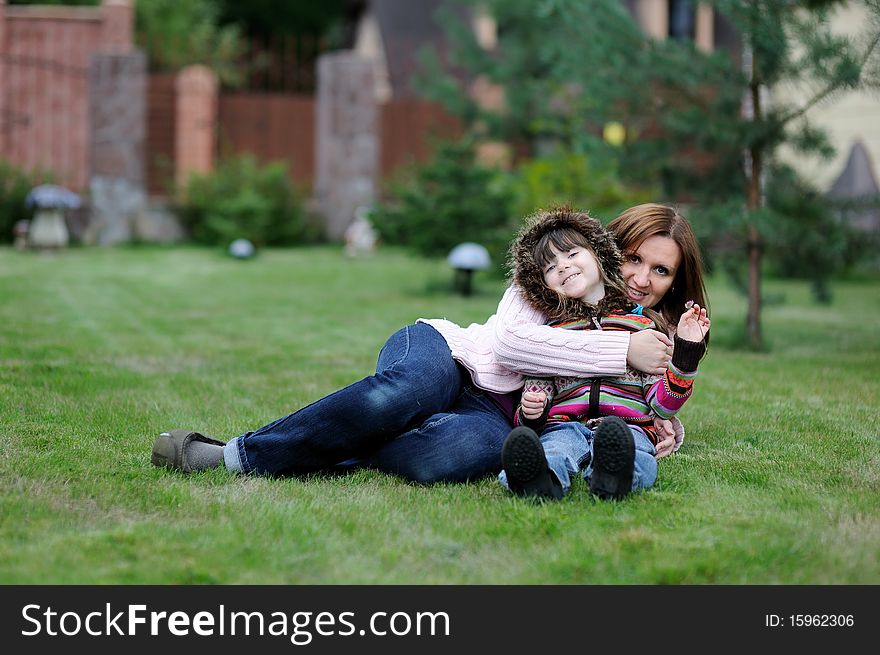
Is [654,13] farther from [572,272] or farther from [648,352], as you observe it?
[648,352]

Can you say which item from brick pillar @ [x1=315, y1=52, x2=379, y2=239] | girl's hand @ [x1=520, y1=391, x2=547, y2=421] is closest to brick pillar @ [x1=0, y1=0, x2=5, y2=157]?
brick pillar @ [x1=315, y1=52, x2=379, y2=239]

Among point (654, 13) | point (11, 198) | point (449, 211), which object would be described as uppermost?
point (654, 13)

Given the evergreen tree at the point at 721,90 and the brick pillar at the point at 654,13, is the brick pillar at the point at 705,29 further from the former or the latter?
the evergreen tree at the point at 721,90

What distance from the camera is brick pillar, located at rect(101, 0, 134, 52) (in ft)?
52.7

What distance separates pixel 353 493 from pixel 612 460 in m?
0.80

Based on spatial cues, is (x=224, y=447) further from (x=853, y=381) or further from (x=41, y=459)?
(x=853, y=381)

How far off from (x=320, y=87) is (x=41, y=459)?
13.0 meters

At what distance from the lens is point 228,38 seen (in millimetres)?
22766

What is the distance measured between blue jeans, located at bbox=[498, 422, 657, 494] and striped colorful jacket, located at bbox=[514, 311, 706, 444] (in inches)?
2.3

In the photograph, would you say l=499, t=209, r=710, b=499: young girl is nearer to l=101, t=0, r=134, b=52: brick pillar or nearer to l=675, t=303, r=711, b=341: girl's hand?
l=675, t=303, r=711, b=341: girl's hand

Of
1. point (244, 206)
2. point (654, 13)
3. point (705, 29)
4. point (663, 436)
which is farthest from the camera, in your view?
point (705, 29)

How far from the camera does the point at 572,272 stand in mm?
3580

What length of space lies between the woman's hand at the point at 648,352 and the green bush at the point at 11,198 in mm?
12514

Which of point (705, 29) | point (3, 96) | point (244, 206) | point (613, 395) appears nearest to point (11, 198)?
point (3, 96)
